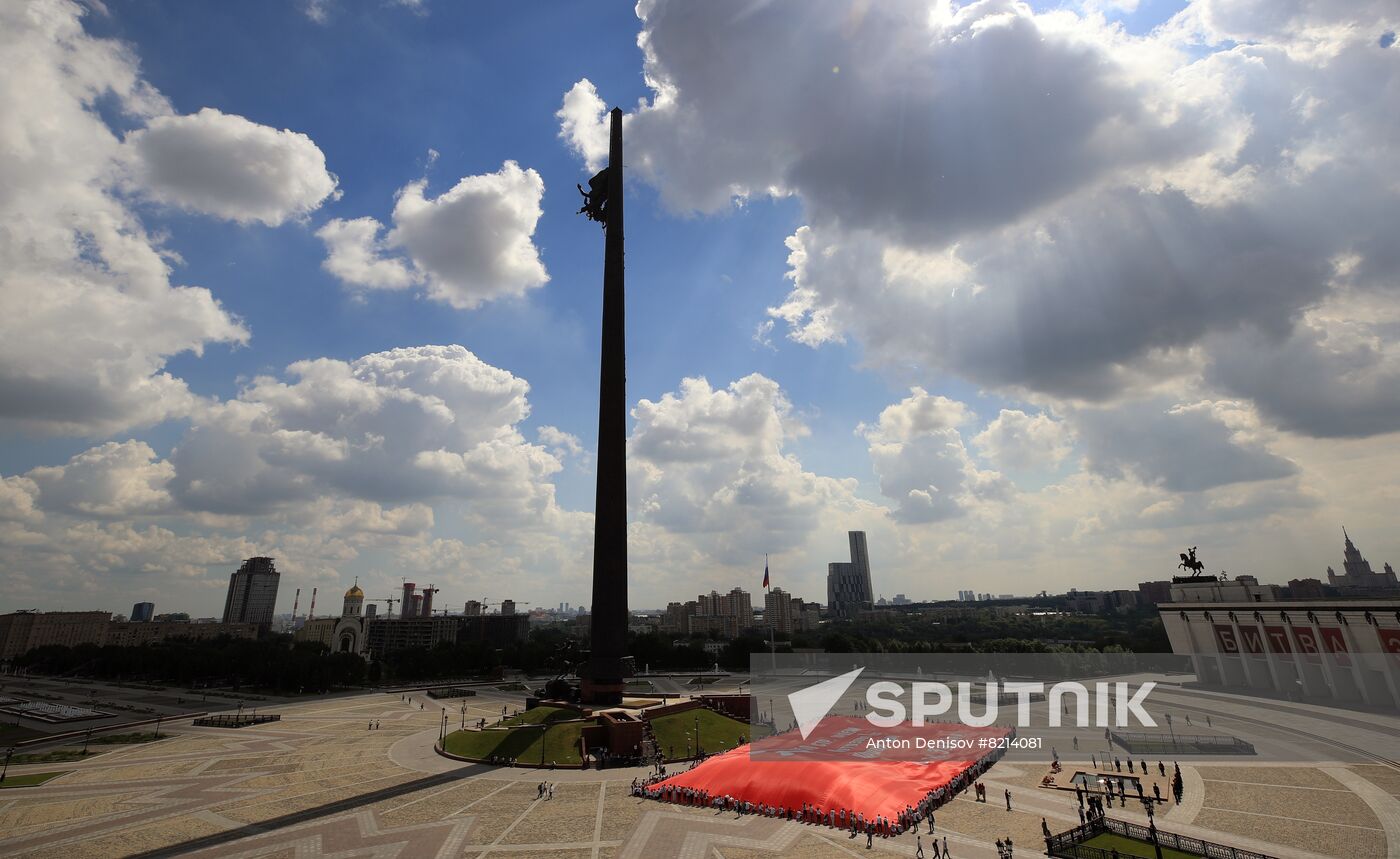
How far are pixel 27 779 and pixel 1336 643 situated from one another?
10077 centimetres

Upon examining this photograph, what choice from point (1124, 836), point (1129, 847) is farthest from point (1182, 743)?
point (1129, 847)

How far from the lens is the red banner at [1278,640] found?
6125cm

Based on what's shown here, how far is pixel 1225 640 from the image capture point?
68125 millimetres

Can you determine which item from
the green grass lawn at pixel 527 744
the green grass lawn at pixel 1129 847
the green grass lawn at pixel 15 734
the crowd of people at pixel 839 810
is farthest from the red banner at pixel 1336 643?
the green grass lawn at pixel 15 734

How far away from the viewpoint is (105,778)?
41.8 meters

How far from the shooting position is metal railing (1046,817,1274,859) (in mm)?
25422

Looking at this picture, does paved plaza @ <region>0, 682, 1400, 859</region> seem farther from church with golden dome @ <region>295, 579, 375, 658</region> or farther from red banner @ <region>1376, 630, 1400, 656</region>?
church with golden dome @ <region>295, 579, 375, 658</region>

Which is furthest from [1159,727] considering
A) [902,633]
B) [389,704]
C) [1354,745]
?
[902,633]

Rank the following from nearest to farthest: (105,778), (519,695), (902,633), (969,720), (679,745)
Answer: (105,778), (679,745), (969,720), (519,695), (902,633)

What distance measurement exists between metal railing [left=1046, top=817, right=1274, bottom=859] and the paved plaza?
1105 mm

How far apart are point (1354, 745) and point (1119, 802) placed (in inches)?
907

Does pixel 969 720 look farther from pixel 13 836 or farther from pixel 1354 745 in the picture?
pixel 13 836

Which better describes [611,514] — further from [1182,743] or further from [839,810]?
[1182,743]

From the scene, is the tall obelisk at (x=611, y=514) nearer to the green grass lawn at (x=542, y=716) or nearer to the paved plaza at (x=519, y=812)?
the green grass lawn at (x=542, y=716)
